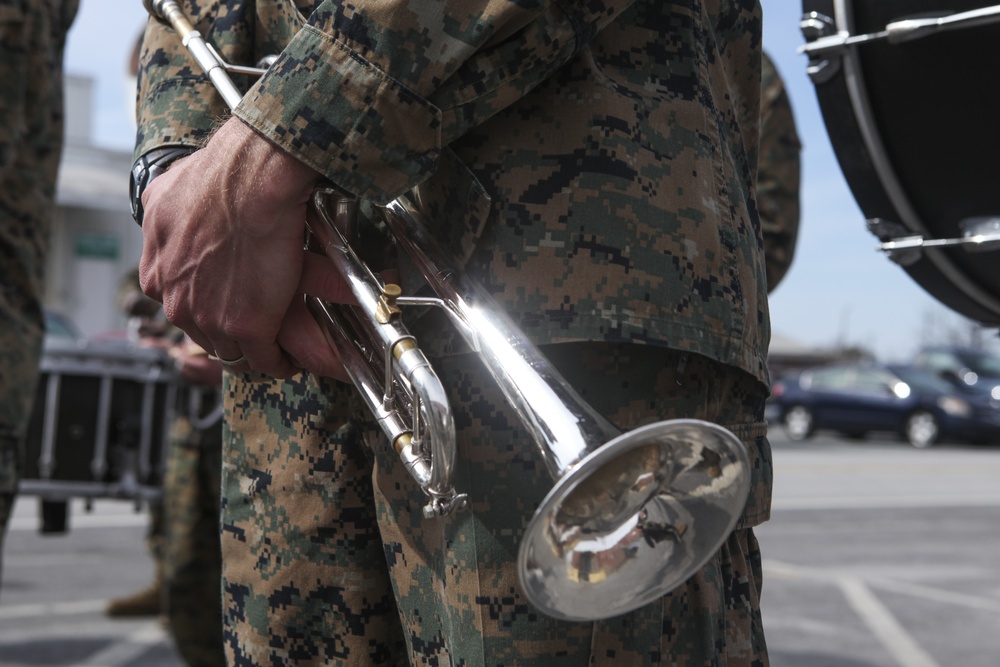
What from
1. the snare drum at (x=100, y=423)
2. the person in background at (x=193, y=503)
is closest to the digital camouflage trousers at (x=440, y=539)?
the person in background at (x=193, y=503)

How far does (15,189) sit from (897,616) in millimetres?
4312

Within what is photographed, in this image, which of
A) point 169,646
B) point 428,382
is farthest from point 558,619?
point 169,646

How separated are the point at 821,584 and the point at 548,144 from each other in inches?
209

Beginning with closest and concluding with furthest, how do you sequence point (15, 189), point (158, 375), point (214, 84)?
point (214, 84) → point (15, 189) → point (158, 375)

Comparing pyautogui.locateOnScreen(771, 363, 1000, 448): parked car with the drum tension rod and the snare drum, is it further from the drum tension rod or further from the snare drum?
the drum tension rod

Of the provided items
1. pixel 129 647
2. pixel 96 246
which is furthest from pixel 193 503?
pixel 96 246

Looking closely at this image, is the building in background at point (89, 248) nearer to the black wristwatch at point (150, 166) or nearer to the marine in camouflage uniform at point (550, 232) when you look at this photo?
the black wristwatch at point (150, 166)

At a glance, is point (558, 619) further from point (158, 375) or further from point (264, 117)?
point (158, 375)

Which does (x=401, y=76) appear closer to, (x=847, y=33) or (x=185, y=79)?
(x=185, y=79)

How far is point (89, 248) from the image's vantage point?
25.2 metres

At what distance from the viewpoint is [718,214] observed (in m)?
1.28

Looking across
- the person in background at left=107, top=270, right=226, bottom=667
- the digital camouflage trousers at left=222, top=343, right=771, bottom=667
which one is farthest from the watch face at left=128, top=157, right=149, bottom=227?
the person in background at left=107, top=270, right=226, bottom=667

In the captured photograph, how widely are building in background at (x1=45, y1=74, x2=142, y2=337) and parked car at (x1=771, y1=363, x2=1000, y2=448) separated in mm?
14562

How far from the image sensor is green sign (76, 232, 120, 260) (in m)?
25.1
